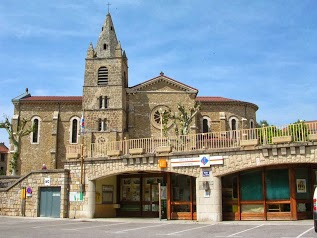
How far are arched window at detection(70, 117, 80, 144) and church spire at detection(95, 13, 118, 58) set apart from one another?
7.38 meters

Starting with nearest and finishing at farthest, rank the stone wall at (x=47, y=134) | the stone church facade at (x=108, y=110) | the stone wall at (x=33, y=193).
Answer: the stone wall at (x=33, y=193) < the stone church facade at (x=108, y=110) < the stone wall at (x=47, y=134)

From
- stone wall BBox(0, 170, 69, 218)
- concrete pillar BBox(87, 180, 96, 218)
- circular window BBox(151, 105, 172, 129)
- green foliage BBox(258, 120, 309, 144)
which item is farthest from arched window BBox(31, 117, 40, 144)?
green foliage BBox(258, 120, 309, 144)

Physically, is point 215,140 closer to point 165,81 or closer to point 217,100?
point 165,81

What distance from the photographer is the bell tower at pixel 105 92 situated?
39.1m

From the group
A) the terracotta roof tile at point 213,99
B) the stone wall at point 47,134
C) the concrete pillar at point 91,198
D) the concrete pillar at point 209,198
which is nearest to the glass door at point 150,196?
the concrete pillar at point 91,198

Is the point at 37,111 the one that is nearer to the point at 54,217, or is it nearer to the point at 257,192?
the point at 54,217

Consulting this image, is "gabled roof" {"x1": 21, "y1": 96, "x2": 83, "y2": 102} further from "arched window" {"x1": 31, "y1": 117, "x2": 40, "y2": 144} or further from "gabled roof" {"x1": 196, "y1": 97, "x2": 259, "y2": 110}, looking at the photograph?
"gabled roof" {"x1": 196, "y1": 97, "x2": 259, "y2": 110}

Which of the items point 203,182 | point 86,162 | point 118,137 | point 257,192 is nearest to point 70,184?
point 86,162

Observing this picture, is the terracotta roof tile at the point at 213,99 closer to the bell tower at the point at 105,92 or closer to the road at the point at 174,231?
the bell tower at the point at 105,92

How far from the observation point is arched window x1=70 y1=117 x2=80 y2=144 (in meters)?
43.0

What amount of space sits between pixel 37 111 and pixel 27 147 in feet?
13.3

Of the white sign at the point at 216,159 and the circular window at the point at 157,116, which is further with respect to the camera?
the circular window at the point at 157,116

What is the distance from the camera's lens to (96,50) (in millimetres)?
42844

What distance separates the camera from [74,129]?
43406mm
